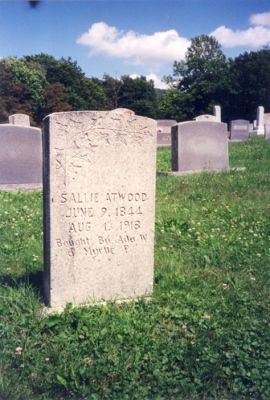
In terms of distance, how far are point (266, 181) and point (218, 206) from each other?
255 cm

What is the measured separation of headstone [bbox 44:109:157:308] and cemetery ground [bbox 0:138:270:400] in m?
0.25

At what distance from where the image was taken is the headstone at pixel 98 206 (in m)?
3.84

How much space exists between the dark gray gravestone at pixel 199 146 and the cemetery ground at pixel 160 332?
554 centimetres

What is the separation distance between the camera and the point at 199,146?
449 inches

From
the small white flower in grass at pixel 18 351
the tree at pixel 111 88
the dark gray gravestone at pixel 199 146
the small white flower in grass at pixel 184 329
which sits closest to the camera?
the small white flower in grass at pixel 18 351

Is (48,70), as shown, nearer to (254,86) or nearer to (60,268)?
(254,86)

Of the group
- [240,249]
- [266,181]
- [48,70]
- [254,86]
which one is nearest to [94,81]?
[48,70]

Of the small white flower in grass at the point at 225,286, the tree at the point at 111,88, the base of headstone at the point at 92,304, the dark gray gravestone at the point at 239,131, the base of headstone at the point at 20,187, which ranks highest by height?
the tree at the point at 111,88

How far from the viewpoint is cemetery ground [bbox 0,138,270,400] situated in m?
2.93


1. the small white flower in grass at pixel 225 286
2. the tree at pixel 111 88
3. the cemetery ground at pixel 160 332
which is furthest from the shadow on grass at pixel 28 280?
the tree at pixel 111 88

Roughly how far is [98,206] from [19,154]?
6305mm

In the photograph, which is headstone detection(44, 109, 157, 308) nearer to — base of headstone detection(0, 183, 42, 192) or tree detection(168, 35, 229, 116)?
base of headstone detection(0, 183, 42, 192)

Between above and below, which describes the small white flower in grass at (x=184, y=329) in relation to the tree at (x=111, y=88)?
below

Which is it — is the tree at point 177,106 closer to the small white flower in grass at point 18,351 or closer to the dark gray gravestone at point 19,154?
the dark gray gravestone at point 19,154
